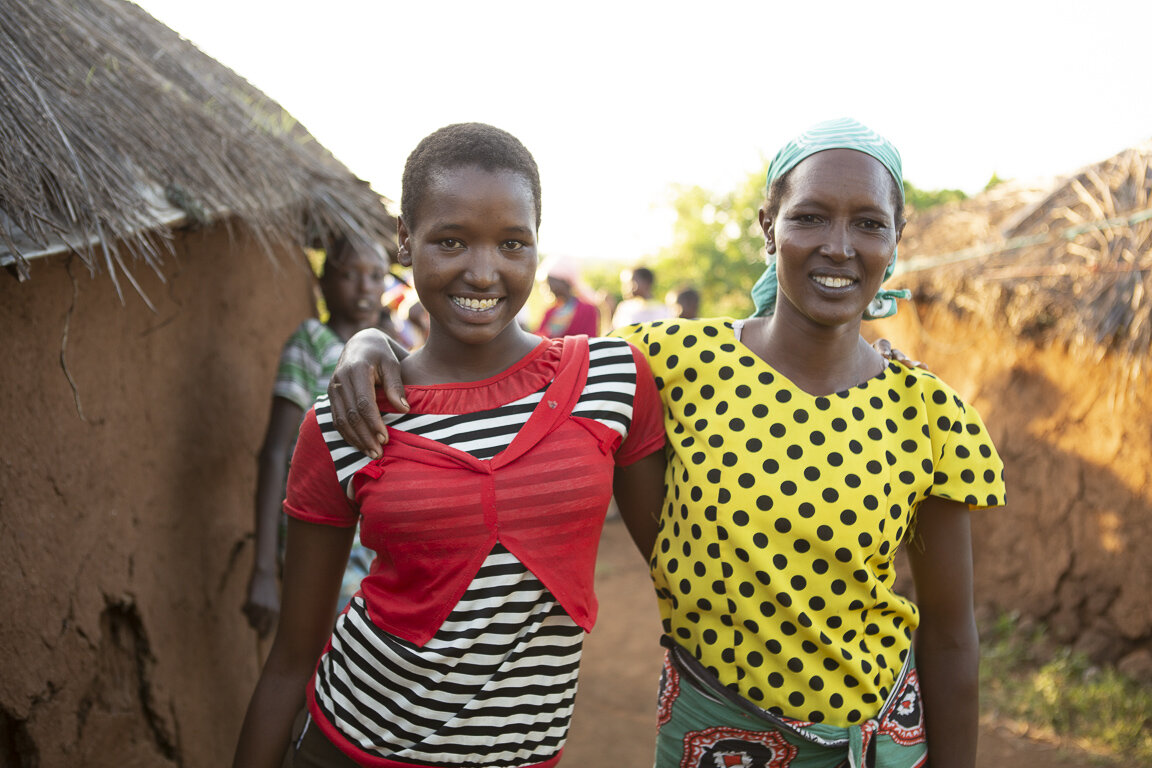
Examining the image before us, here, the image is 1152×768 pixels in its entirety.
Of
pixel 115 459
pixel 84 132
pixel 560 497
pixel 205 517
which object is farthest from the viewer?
pixel 205 517

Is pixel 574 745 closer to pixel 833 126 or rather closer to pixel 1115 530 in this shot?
pixel 1115 530

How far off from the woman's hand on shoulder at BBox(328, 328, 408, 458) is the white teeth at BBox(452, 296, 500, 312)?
0.19 metres

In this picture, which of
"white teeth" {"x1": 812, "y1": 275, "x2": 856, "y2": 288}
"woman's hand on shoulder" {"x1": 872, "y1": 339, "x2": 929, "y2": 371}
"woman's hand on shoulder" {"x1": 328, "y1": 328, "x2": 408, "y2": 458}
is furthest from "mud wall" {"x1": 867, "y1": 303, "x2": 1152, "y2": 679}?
"woman's hand on shoulder" {"x1": 328, "y1": 328, "x2": 408, "y2": 458}

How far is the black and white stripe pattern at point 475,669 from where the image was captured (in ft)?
5.13

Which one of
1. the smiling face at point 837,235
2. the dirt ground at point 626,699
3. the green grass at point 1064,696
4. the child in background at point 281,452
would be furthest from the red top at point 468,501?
the green grass at point 1064,696

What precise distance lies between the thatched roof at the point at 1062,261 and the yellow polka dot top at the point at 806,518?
331 centimetres

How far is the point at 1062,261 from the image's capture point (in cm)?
481

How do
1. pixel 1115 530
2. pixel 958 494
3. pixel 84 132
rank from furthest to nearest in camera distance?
pixel 1115 530, pixel 84 132, pixel 958 494

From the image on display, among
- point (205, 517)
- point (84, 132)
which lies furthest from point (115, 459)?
point (84, 132)

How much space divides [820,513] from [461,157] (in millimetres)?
970

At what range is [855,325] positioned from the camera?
6.00ft

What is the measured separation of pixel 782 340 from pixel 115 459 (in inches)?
80.4

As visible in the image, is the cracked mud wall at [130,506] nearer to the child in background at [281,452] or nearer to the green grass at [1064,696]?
the child in background at [281,452]

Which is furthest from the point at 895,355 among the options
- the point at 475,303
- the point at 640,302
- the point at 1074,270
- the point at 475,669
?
the point at 640,302
